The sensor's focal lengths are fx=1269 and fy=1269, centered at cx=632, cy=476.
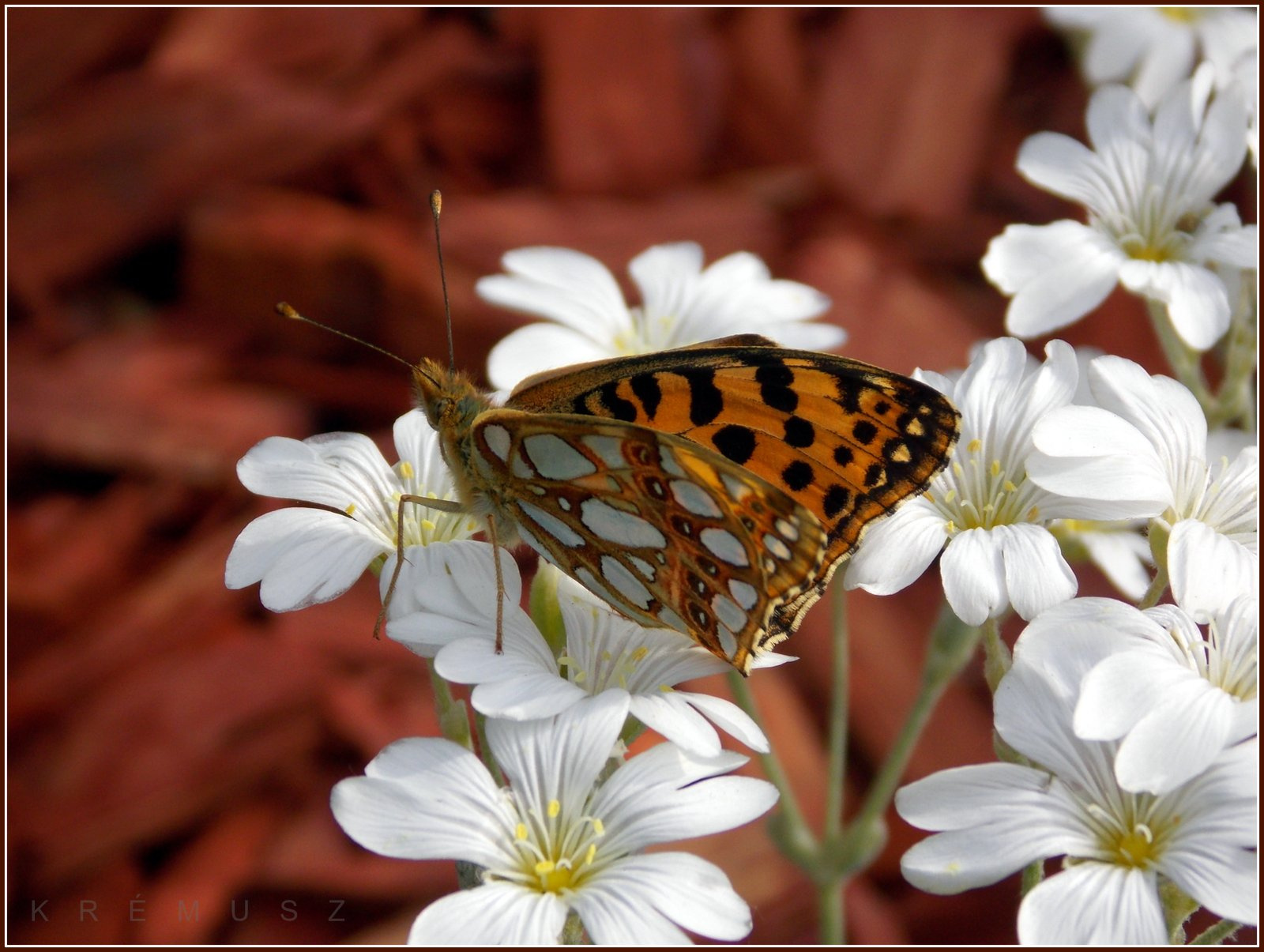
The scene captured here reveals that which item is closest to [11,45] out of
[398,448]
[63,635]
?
[63,635]

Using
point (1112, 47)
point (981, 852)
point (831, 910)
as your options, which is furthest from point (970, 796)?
point (1112, 47)

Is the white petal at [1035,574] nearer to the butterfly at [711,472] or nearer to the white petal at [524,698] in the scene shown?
the butterfly at [711,472]

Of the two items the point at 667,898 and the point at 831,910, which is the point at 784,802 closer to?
the point at 831,910

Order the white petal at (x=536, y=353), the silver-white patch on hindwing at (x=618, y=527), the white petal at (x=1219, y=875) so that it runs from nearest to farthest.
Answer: the white petal at (x=1219, y=875)
the silver-white patch on hindwing at (x=618, y=527)
the white petal at (x=536, y=353)

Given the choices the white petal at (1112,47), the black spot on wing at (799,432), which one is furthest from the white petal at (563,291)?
the white petal at (1112,47)

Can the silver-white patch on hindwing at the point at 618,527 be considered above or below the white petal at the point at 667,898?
above

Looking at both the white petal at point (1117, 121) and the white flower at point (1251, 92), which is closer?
the white flower at point (1251, 92)

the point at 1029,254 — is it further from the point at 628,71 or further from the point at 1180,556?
the point at 628,71
